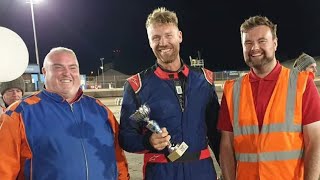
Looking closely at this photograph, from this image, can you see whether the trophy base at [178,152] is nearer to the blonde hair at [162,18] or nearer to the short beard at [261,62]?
the short beard at [261,62]

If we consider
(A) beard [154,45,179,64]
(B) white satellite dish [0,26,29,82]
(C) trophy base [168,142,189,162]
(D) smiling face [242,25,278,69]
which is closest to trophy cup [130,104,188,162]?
(C) trophy base [168,142,189,162]

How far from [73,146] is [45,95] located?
510 mm

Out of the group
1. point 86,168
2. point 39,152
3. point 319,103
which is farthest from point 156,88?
point 319,103

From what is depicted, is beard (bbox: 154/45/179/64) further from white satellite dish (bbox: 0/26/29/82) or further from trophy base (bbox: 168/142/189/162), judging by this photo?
white satellite dish (bbox: 0/26/29/82)

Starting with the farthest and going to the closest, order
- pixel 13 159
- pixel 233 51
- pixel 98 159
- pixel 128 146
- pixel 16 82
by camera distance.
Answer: pixel 233 51, pixel 16 82, pixel 128 146, pixel 98 159, pixel 13 159

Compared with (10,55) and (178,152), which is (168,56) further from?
(10,55)

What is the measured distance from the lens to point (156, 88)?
3.38m

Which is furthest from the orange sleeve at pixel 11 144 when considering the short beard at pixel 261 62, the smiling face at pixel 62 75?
the short beard at pixel 261 62

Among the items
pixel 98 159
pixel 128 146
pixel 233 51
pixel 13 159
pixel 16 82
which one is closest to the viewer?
pixel 13 159

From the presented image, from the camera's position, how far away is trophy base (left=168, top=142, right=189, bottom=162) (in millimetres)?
3043

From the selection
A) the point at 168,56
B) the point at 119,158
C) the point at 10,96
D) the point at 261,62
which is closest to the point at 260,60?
the point at 261,62

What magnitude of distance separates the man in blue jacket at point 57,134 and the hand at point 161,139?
0.49 metres

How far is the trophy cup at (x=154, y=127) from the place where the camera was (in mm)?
2920

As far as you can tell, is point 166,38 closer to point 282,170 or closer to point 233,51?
point 282,170
